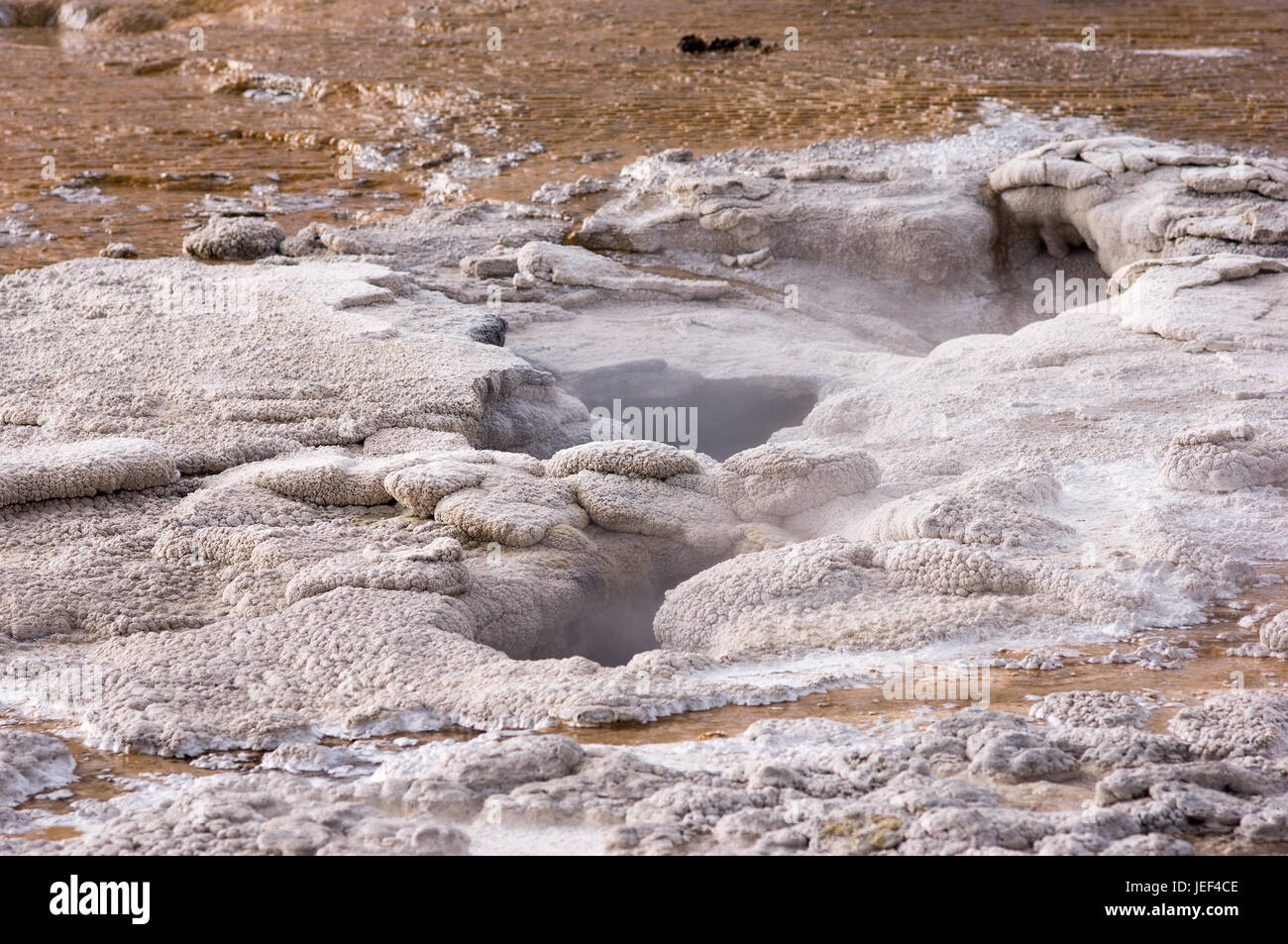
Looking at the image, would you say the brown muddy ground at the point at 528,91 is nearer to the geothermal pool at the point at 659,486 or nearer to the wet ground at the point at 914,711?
A: the geothermal pool at the point at 659,486

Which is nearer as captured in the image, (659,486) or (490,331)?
(659,486)

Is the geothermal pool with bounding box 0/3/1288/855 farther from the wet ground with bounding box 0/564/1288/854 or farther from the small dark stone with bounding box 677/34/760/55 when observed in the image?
the small dark stone with bounding box 677/34/760/55

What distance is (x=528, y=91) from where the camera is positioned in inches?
350

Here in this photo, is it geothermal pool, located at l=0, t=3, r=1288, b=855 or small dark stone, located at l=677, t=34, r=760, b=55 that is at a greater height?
small dark stone, located at l=677, t=34, r=760, b=55

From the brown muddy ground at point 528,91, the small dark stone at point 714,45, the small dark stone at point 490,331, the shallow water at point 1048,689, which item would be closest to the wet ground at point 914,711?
the shallow water at point 1048,689

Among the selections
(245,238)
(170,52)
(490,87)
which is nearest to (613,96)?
(490,87)

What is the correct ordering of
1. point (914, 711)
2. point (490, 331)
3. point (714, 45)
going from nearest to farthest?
point (914, 711), point (490, 331), point (714, 45)

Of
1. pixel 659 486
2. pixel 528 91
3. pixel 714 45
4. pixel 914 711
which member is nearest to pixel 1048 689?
pixel 914 711

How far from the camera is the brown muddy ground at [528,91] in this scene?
7.30 meters

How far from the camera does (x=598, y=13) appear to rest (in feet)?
35.9

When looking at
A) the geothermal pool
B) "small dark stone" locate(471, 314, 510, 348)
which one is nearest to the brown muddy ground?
the geothermal pool

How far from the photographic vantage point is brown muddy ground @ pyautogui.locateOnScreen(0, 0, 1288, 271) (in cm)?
730

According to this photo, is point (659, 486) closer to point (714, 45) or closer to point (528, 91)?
point (528, 91)

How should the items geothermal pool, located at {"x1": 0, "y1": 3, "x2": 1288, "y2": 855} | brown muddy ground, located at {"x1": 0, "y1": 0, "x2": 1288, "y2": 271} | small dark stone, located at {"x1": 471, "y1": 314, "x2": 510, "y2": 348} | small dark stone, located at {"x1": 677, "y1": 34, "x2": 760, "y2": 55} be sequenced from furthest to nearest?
small dark stone, located at {"x1": 677, "y1": 34, "x2": 760, "y2": 55}, brown muddy ground, located at {"x1": 0, "y1": 0, "x2": 1288, "y2": 271}, small dark stone, located at {"x1": 471, "y1": 314, "x2": 510, "y2": 348}, geothermal pool, located at {"x1": 0, "y1": 3, "x2": 1288, "y2": 855}
